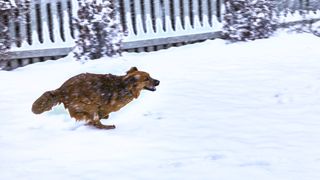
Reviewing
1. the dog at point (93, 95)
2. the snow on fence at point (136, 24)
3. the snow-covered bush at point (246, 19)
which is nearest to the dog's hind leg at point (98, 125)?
the dog at point (93, 95)

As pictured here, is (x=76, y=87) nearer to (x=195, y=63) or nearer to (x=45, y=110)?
(x=45, y=110)

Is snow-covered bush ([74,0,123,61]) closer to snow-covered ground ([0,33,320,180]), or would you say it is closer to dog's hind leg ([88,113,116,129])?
snow-covered ground ([0,33,320,180])

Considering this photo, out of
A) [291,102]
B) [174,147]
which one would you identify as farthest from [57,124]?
[291,102]

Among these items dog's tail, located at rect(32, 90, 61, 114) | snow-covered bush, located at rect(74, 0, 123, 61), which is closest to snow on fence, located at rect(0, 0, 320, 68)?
snow-covered bush, located at rect(74, 0, 123, 61)

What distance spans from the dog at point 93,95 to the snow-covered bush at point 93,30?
277cm

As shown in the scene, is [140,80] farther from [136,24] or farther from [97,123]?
[136,24]

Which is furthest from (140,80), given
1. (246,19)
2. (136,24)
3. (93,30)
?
(246,19)

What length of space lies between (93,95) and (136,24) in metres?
4.02

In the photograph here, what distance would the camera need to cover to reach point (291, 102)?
21.8ft

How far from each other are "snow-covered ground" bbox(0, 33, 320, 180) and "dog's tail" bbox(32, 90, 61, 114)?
0.20 metres

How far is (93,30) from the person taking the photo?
8492mm

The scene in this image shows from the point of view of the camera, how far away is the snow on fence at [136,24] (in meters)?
8.62

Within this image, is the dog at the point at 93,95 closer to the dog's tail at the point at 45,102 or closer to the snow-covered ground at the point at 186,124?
the dog's tail at the point at 45,102

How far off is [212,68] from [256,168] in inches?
146
